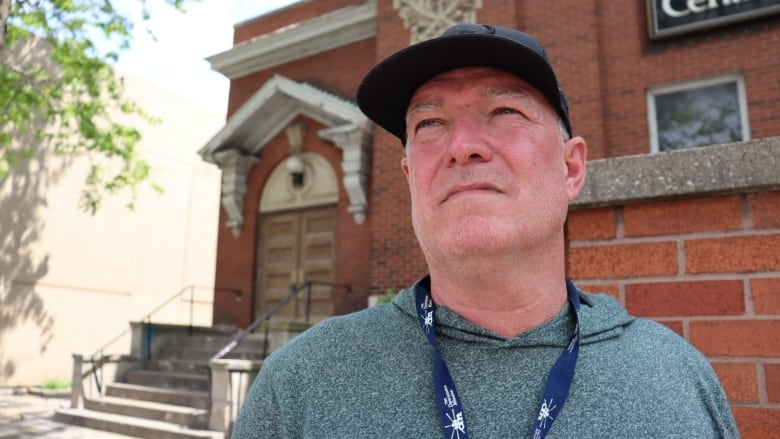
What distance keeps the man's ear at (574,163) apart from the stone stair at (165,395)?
23.3 feet

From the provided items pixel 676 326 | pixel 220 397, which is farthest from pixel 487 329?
pixel 220 397

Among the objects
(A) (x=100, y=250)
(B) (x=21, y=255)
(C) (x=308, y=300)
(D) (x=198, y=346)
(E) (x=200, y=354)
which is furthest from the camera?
(A) (x=100, y=250)

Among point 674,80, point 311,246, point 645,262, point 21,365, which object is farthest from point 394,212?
point 21,365

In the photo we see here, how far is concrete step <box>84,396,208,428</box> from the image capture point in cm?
818

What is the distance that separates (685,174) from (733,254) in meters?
0.25

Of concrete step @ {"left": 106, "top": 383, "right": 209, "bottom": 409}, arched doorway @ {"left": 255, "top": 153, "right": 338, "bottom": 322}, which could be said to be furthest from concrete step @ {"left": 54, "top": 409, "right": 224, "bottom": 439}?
arched doorway @ {"left": 255, "top": 153, "right": 338, "bottom": 322}

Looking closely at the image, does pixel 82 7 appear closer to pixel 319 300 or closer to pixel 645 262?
pixel 319 300

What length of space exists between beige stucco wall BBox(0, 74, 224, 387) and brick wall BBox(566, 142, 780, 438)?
1296 cm

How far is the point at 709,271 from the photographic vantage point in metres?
1.62

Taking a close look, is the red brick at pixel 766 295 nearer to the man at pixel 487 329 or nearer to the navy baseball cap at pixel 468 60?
the man at pixel 487 329

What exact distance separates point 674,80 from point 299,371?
27.0ft

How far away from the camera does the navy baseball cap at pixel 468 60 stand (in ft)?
4.08

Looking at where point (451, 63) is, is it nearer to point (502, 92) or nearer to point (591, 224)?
point (502, 92)

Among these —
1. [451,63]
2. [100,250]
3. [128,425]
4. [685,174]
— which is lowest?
[128,425]
